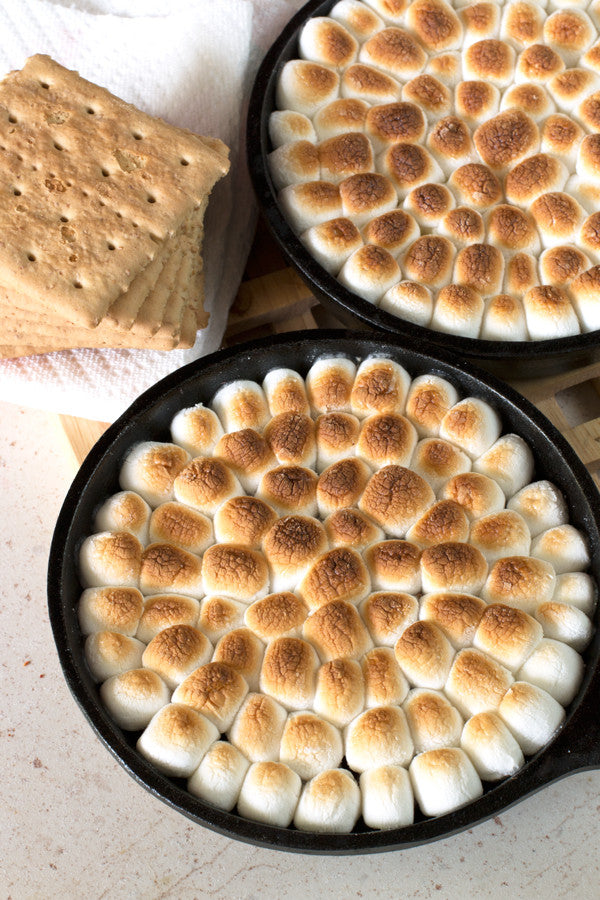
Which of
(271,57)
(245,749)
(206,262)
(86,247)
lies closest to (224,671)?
(245,749)

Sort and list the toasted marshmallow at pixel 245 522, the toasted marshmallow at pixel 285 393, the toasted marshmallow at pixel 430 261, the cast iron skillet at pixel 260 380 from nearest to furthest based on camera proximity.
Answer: the cast iron skillet at pixel 260 380 → the toasted marshmallow at pixel 245 522 → the toasted marshmallow at pixel 285 393 → the toasted marshmallow at pixel 430 261

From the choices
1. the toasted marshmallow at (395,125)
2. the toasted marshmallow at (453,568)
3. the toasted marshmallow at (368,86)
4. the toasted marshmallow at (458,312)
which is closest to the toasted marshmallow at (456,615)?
the toasted marshmallow at (453,568)

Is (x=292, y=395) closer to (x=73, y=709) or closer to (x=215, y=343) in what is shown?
(x=215, y=343)

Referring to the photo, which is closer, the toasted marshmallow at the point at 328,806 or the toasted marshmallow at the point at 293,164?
the toasted marshmallow at the point at 328,806

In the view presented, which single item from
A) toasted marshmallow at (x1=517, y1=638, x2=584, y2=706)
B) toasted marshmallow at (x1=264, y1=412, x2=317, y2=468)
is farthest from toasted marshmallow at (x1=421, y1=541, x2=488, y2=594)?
toasted marshmallow at (x1=264, y1=412, x2=317, y2=468)

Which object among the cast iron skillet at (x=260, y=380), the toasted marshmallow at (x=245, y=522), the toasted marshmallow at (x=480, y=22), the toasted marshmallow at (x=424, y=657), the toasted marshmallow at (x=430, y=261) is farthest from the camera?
the toasted marshmallow at (x=480, y=22)

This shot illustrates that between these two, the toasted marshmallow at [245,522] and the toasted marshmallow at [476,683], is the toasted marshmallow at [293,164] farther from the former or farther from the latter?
the toasted marshmallow at [476,683]

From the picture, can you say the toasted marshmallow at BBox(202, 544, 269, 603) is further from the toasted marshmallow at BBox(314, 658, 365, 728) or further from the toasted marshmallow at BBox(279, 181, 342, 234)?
the toasted marshmallow at BBox(279, 181, 342, 234)
